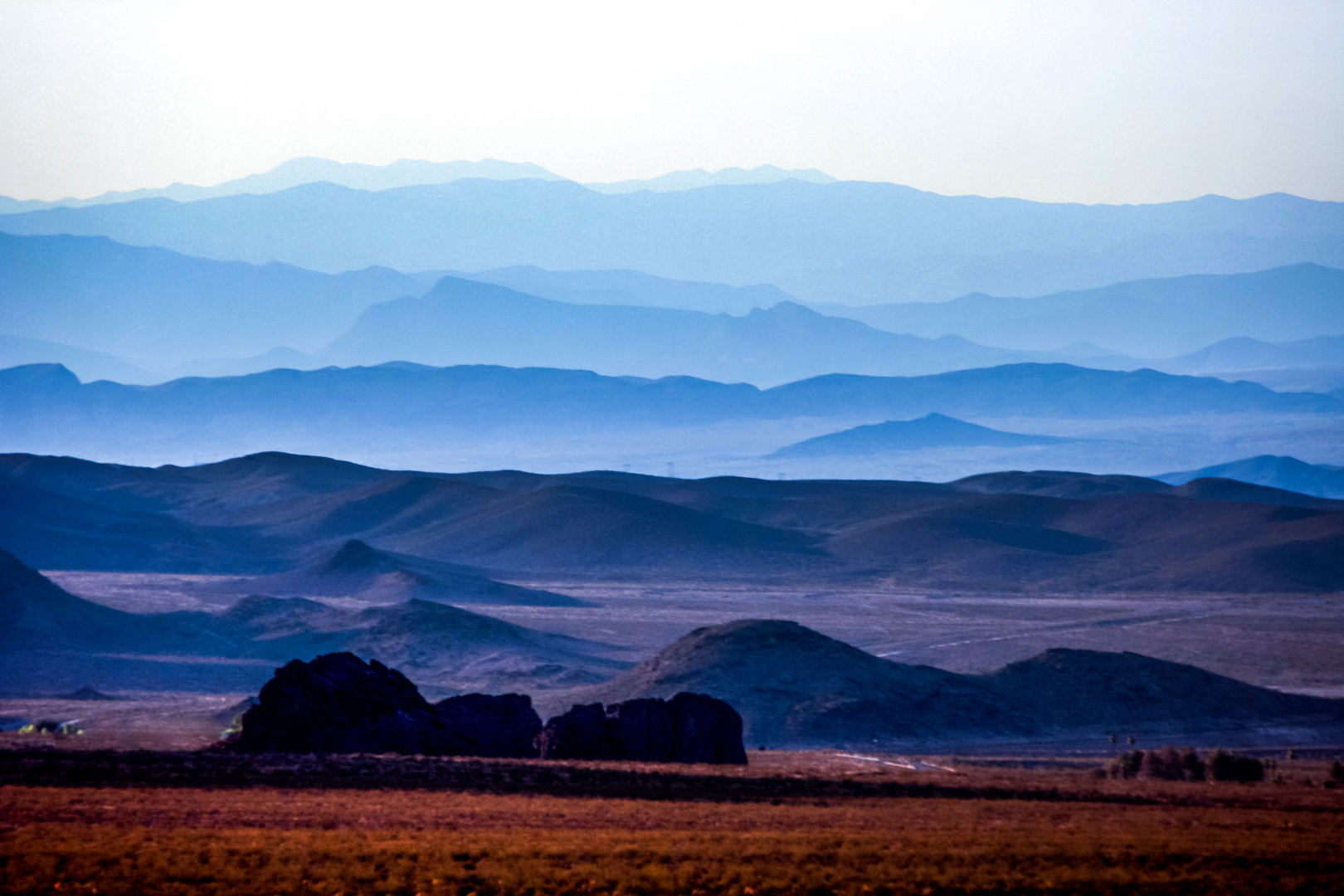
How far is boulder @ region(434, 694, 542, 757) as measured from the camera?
25578mm

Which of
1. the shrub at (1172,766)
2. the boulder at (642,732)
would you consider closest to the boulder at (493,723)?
the boulder at (642,732)

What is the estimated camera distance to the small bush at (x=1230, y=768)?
2650 centimetres

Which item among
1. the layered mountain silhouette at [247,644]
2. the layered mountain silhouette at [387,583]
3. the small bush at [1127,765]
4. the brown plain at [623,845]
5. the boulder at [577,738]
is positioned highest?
the layered mountain silhouette at [387,583]

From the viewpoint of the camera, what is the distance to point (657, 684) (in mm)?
41250

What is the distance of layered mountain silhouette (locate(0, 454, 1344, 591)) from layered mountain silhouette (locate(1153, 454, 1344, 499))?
50.8 m

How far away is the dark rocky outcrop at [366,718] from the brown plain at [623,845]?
4.67 meters

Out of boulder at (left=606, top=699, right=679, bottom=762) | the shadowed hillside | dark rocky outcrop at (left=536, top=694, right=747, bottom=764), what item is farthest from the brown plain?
the shadowed hillside

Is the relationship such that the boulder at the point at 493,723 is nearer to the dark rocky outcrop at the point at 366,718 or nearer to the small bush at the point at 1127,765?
the dark rocky outcrop at the point at 366,718

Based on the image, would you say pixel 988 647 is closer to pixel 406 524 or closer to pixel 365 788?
pixel 365 788

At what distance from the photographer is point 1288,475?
159 m

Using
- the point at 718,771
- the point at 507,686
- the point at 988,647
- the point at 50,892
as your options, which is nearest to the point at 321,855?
the point at 50,892

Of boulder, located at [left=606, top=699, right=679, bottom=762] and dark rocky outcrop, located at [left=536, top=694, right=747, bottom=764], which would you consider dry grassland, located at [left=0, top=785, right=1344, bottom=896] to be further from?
boulder, located at [left=606, top=699, right=679, bottom=762]

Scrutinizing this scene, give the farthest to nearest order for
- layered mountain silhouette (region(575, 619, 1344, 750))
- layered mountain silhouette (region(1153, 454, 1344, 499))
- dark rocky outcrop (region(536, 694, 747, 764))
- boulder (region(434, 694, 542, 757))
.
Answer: layered mountain silhouette (region(1153, 454, 1344, 499)), layered mountain silhouette (region(575, 619, 1344, 750)), dark rocky outcrop (region(536, 694, 747, 764)), boulder (region(434, 694, 542, 757))

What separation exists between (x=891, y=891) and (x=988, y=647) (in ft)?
143
